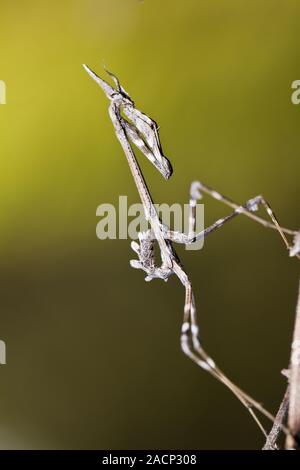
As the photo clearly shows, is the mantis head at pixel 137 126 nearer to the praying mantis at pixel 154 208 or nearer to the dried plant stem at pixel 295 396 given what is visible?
the praying mantis at pixel 154 208

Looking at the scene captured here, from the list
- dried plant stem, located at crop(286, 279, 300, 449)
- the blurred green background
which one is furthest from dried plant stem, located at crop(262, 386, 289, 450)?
the blurred green background

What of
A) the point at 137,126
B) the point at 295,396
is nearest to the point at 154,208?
the point at 137,126

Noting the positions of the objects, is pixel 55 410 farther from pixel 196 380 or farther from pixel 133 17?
pixel 133 17

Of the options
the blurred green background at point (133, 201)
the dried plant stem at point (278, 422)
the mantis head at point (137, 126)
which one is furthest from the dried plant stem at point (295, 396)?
the blurred green background at point (133, 201)

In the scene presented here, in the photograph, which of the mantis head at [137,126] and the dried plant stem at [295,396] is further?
the mantis head at [137,126]

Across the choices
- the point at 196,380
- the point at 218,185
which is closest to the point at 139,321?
the point at 196,380

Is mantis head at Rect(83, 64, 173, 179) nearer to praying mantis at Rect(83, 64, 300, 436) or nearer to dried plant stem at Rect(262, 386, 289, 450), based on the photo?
praying mantis at Rect(83, 64, 300, 436)
